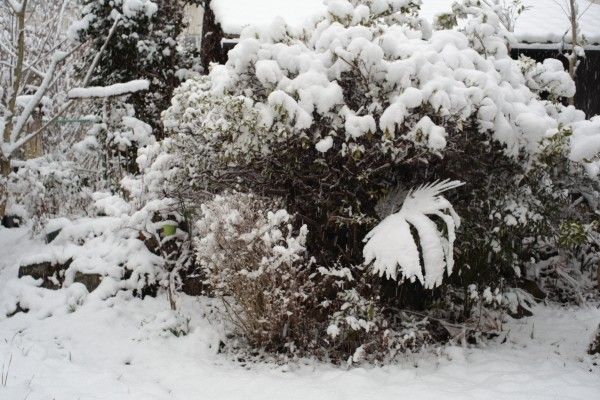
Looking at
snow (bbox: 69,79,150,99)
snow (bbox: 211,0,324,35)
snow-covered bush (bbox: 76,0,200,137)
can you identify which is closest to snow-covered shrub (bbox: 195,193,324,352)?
snow (bbox: 69,79,150,99)

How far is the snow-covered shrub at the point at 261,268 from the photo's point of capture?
161 inches

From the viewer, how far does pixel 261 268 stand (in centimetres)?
407

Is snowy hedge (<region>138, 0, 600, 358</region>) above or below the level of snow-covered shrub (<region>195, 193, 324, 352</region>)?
above

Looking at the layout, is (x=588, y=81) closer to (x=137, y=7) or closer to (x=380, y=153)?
(x=380, y=153)

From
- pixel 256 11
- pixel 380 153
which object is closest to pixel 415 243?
pixel 380 153

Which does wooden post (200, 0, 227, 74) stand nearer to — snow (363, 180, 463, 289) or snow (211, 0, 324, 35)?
snow (211, 0, 324, 35)

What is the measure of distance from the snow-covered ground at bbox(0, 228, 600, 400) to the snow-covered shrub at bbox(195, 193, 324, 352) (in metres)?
0.30

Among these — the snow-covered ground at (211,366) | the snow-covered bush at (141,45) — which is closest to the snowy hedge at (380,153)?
the snow-covered ground at (211,366)

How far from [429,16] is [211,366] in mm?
7753

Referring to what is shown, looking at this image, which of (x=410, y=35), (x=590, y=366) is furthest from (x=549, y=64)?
(x=590, y=366)

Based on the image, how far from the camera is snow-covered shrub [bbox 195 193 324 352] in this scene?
4.09 meters

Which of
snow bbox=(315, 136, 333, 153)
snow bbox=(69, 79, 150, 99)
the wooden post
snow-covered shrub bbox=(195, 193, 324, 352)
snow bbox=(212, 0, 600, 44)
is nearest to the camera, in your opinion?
snow bbox=(315, 136, 333, 153)

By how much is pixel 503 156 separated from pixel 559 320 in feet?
6.14

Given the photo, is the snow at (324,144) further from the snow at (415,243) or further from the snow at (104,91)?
the snow at (104,91)
